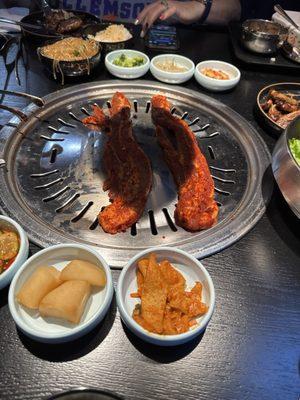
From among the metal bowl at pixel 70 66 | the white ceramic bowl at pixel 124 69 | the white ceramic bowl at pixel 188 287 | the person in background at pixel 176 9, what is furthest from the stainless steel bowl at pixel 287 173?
the person in background at pixel 176 9

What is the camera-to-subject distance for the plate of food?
302 centimetres

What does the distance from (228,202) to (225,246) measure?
1.54 ft

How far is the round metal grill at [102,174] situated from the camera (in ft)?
7.29

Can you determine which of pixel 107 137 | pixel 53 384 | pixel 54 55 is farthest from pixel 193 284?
pixel 54 55

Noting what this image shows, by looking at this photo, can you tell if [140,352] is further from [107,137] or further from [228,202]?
[107,137]

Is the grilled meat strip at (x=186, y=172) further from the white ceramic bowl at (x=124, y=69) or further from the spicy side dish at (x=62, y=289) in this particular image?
the spicy side dish at (x=62, y=289)

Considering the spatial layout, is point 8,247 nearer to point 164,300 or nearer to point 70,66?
point 164,300

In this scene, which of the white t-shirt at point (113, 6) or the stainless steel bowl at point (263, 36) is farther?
the white t-shirt at point (113, 6)

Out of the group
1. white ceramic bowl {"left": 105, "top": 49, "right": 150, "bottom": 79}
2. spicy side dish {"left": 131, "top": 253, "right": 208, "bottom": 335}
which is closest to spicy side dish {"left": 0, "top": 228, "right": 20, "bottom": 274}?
spicy side dish {"left": 131, "top": 253, "right": 208, "bottom": 335}

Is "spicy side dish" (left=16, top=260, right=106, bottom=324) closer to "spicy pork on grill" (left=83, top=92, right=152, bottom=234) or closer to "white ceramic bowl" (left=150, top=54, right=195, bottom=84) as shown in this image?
"spicy pork on grill" (left=83, top=92, right=152, bottom=234)

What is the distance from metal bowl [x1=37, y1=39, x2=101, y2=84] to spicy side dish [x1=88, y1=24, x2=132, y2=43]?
1.53 feet

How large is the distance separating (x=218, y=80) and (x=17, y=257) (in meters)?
2.59

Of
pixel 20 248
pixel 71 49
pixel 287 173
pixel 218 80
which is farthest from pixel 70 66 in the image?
pixel 287 173

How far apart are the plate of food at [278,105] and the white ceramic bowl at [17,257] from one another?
2254mm
